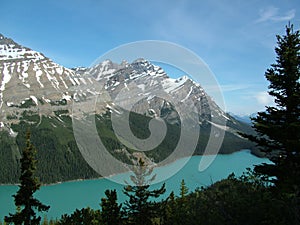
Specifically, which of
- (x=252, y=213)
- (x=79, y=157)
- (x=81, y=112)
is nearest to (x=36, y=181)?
(x=252, y=213)

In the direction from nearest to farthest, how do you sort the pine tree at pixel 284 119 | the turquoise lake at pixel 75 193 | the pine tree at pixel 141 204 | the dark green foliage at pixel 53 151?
the pine tree at pixel 284 119
the pine tree at pixel 141 204
the turquoise lake at pixel 75 193
the dark green foliage at pixel 53 151

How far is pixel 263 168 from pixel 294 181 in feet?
6.15

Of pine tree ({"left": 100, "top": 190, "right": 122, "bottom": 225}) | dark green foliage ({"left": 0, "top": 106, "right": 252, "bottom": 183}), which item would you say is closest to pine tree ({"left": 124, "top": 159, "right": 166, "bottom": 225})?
pine tree ({"left": 100, "top": 190, "right": 122, "bottom": 225})

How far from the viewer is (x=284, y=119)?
11.8 metres

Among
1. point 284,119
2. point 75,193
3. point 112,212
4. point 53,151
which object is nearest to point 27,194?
point 112,212

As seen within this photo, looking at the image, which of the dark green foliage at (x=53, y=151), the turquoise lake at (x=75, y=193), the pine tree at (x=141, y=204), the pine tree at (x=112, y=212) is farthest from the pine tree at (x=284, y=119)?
the dark green foliage at (x=53, y=151)

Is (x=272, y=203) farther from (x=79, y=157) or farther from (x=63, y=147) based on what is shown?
(x=63, y=147)

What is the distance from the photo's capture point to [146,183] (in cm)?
1895

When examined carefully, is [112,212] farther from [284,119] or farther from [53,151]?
[53,151]

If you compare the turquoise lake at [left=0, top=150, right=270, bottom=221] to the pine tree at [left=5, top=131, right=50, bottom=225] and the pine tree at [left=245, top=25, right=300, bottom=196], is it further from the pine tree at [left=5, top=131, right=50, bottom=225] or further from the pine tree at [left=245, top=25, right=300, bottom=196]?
the pine tree at [left=245, top=25, right=300, bottom=196]

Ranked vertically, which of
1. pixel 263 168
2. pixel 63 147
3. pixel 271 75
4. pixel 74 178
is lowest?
pixel 263 168

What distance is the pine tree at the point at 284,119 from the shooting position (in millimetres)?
10938

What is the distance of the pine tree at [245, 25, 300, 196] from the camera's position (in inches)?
431

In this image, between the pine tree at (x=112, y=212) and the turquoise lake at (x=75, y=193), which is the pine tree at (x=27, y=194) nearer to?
the pine tree at (x=112, y=212)
